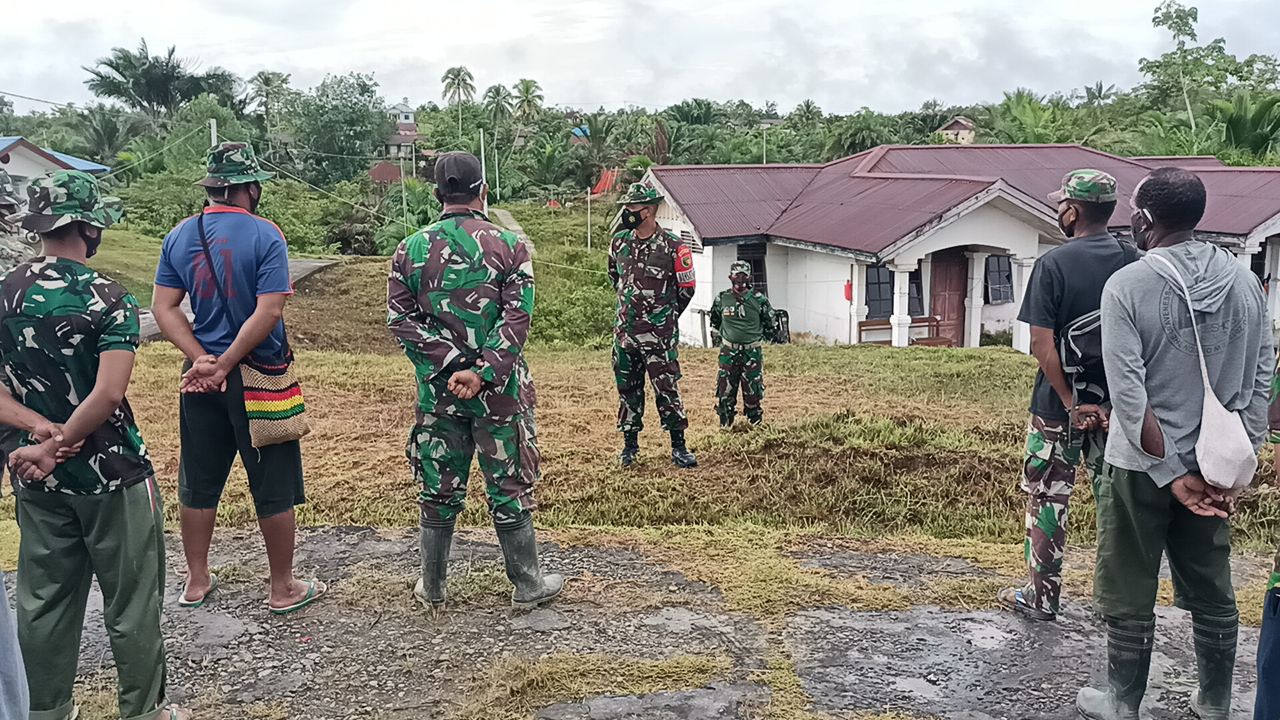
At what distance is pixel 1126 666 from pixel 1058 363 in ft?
3.64

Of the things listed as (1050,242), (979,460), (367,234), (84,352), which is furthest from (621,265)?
(367,234)

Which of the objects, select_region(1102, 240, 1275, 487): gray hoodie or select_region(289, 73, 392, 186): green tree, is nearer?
select_region(1102, 240, 1275, 487): gray hoodie

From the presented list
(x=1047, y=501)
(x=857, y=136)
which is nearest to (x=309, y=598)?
(x=1047, y=501)

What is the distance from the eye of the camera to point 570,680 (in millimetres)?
3467

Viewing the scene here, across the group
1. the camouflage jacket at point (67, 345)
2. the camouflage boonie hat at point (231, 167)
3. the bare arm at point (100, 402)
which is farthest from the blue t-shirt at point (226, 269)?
the bare arm at point (100, 402)

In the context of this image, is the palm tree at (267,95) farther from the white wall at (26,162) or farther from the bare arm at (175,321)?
the bare arm at (175,321)

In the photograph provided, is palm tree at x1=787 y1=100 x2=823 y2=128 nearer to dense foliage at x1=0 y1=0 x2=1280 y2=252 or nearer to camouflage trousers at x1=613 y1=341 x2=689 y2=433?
dense foliage at x1=0 y1=0 x2=1280 y2=252

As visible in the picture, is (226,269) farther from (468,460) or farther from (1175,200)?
(1175,200)

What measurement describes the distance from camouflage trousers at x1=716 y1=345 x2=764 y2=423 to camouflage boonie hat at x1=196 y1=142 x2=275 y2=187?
4502 mm

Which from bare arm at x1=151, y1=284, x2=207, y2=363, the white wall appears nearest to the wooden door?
bare arm at x1=151, y1=284, x2=207, y2=363

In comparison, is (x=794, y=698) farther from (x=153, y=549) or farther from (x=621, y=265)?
(x=621, y=265)

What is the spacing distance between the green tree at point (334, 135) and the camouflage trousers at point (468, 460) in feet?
125

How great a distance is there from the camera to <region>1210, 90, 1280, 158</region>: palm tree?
2209 centimetres

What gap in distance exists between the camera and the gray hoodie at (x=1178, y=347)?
2.93m
